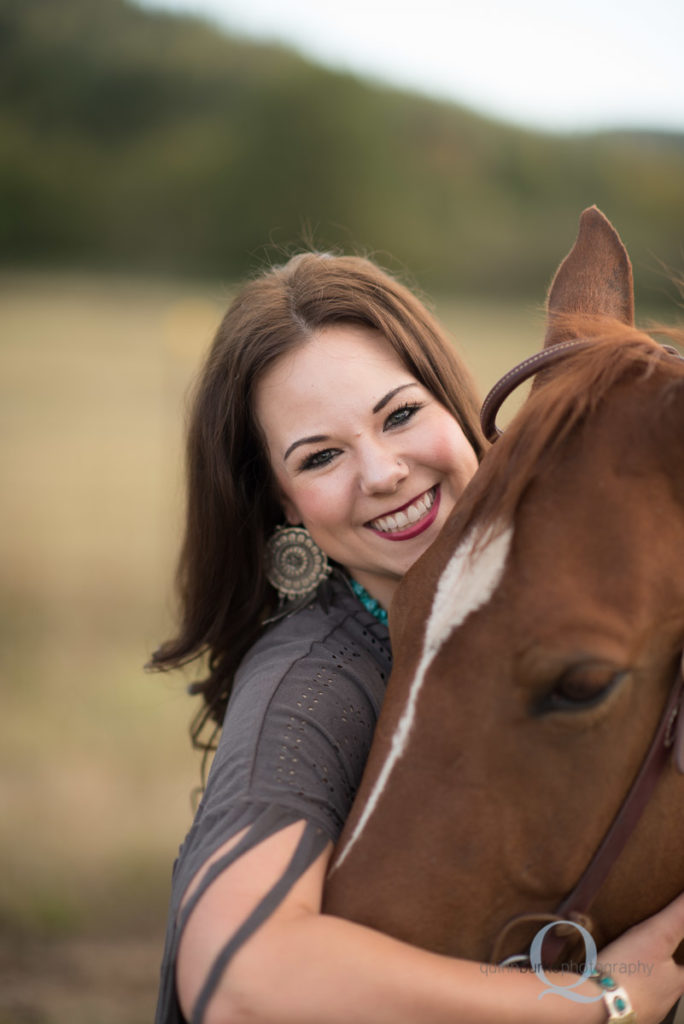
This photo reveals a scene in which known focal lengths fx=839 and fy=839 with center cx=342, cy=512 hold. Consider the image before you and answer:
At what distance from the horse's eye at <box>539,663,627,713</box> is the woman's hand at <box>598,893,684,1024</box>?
35cm

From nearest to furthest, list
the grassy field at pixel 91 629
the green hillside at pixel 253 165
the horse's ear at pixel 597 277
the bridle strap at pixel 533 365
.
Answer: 1. the bridle strap at pixel 533 365
2. the horse's ear at pixel 597 277
3. the grassy field at pixel 91 629
4. the green hillside at pixel 253 165

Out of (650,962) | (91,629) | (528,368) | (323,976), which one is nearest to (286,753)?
(323,976)

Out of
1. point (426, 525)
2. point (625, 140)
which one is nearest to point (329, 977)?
point (426, 525)

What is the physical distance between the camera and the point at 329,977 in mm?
970

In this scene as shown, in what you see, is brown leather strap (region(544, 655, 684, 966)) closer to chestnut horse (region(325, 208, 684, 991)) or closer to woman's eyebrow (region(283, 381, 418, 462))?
chestnut horse (region(325, 208, 684, 991))

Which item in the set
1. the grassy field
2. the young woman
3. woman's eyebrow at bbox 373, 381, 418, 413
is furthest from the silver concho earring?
the grassy field

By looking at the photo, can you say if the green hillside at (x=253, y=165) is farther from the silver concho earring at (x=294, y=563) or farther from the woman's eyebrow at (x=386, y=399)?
the woman's eyebrow at (x=386, y=399)

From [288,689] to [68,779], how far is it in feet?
12.2

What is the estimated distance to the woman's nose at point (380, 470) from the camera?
4.99ft

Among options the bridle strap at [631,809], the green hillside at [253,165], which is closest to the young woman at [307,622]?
the bridle strap at [631,809]

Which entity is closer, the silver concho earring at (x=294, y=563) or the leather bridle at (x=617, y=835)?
the leather bridle at (x=617, y=835)

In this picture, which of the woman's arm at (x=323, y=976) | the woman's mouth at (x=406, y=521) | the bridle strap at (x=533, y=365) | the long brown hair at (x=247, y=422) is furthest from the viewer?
the long brown hair at (x=247, y=422)

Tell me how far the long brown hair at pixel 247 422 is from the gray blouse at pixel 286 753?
26 centimetres

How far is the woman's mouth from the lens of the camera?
1589 millimetres
